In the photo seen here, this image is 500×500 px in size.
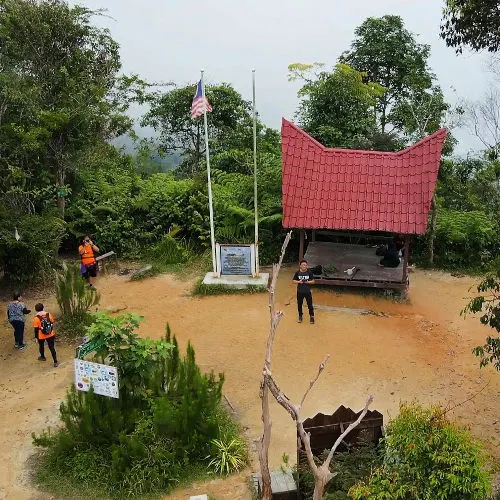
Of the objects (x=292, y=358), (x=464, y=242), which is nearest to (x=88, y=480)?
(x=292, y=358)

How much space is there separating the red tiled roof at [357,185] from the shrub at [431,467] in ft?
26.0

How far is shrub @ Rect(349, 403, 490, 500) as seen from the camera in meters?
5.18

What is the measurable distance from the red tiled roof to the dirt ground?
1748 millimetres

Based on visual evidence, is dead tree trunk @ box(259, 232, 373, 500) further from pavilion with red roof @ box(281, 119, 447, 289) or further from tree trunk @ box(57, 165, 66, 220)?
tree trunk @ box(57, 165, 66, 220)

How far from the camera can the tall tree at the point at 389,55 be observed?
25406 millimetres

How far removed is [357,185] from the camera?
13.7m

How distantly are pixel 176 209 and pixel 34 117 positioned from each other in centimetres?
478

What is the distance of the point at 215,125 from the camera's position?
2420 centimetres

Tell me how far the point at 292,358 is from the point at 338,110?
11.0 m

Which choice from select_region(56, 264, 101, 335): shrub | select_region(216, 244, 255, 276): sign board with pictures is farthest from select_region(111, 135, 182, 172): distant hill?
select_region(56, 264, 101, 335): shrub

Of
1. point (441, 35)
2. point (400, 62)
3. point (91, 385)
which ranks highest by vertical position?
point (400, 62)

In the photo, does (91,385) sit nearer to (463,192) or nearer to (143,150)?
(463,192)

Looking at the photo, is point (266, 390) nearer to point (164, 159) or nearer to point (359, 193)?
point (359, 193)

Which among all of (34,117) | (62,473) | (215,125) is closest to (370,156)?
(34,117)
